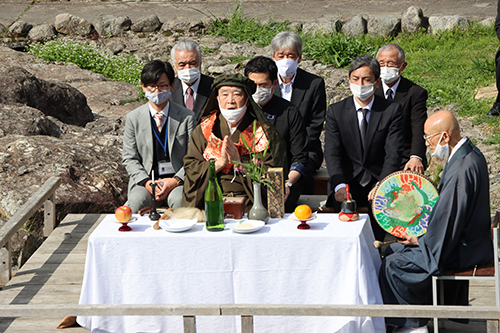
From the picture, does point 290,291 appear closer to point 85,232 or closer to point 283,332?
point 283,332

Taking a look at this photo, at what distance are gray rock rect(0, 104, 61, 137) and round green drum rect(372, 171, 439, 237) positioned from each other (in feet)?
15.6

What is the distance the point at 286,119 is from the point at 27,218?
2444mm

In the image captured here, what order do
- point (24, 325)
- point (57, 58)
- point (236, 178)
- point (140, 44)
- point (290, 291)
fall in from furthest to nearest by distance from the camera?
1. point (140, 44)
2. point (57, 58)
3. point (236, 178)
4. point (24, 325)
5. point (290, 291)

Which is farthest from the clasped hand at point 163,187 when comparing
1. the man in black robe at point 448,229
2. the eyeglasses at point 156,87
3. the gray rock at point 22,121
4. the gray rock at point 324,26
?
the gray rock at point 324,26

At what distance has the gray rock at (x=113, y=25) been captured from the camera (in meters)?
13.8

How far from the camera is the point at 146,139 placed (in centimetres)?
541

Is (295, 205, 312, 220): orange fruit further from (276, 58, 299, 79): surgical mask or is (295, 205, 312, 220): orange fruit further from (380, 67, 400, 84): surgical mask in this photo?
(380, 67, 400, 84): surgical mask

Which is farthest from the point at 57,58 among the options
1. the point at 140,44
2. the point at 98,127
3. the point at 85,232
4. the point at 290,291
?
the point at 290,291

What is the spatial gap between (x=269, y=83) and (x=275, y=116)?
305mm

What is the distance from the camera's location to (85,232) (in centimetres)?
586

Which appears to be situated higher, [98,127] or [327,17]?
[327,17]

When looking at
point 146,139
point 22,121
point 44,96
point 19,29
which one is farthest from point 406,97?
Answer: point 19,29

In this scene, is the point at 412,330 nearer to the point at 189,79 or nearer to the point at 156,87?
the point at 156,87

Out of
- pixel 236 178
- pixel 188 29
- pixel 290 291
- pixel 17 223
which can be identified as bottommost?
pixel 290 291
